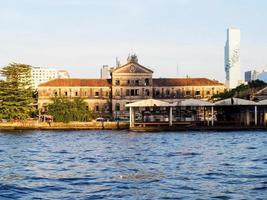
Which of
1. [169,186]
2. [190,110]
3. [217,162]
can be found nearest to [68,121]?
[190,110]

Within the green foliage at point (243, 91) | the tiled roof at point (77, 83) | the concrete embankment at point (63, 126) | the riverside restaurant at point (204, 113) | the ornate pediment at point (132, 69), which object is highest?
the ornate pediment at point (132, 69)

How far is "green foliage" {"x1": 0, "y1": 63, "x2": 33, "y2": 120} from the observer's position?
3718 inches

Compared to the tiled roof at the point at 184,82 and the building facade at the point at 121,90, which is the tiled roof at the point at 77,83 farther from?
the tiled roof at the point at 184,82

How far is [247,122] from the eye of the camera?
3324 inches

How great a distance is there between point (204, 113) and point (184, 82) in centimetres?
3851

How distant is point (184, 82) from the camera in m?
130

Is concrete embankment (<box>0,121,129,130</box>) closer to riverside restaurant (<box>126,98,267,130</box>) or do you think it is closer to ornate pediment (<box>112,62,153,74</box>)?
riverside restaurant (<box>126,98,267,130</box>)

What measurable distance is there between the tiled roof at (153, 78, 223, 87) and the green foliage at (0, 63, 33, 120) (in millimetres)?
39037

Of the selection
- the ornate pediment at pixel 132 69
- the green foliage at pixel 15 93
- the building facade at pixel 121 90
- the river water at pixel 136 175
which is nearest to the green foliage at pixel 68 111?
the green foliage at pixel 15 93

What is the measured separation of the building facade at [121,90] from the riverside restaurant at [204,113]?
2123 centimetres

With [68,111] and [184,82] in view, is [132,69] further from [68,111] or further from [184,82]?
[68,111]

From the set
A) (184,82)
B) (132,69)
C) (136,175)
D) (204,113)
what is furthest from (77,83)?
(136,175)

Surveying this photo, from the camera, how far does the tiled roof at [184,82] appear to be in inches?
5108

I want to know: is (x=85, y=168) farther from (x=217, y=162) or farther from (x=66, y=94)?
(x=66, y=94)
